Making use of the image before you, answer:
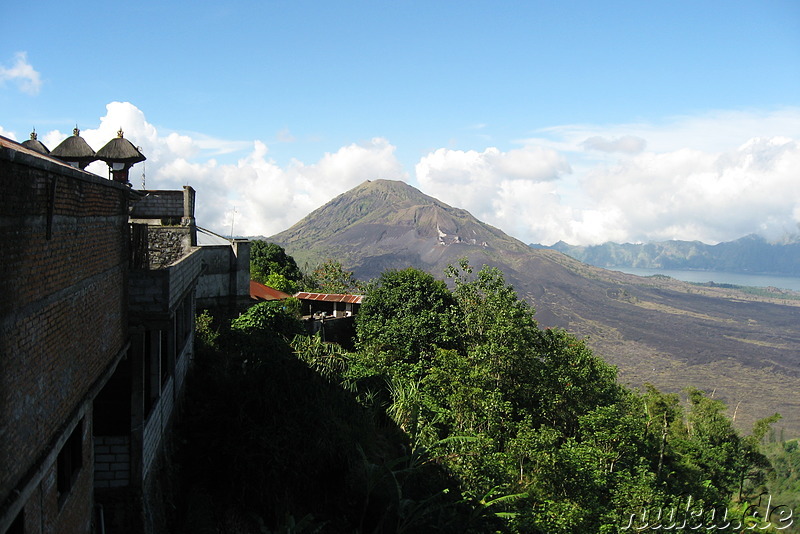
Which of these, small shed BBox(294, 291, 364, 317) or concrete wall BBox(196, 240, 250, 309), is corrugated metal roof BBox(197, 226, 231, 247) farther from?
small shed BBox(294, 291, 364, 317)

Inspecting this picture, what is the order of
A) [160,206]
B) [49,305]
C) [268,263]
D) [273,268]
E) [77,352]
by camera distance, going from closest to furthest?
[49,305], [77,352], [160,206], [273,268], [268,263]

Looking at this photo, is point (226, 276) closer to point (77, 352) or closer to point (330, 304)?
point (330, 304)

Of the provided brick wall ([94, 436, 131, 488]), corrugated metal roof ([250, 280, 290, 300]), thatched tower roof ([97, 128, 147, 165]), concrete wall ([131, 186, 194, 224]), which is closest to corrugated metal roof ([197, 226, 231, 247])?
concrete wall ([131, 186, 194, 224])

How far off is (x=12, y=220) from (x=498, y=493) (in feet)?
42.1

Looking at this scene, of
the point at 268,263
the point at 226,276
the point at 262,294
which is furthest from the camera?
the point at 268,263

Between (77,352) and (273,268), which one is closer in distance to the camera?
(77,352)

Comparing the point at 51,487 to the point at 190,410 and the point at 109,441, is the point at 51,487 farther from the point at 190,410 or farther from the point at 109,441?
the point at 190,410

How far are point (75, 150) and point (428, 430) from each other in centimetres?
1291

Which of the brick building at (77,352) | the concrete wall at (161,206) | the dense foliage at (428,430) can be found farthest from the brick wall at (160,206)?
the brick building at (77,352)

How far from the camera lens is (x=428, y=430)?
16812mm

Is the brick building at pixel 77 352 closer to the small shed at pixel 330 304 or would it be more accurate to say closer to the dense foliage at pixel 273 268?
the small shed at pixel 330 304

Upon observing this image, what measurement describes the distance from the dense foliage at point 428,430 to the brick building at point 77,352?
217cm

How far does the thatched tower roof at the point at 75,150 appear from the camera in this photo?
16.7 meters

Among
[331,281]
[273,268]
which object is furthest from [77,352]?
[273,268]
